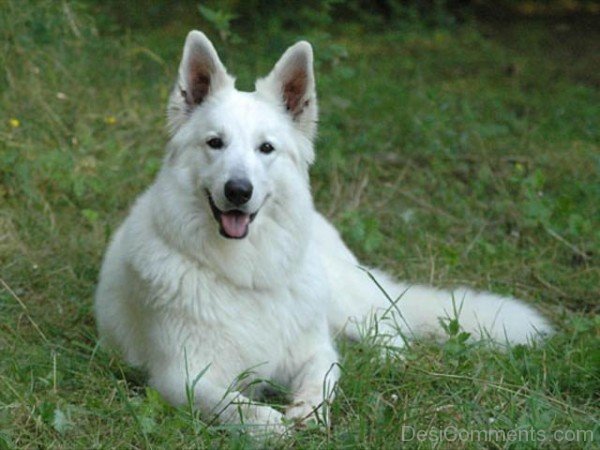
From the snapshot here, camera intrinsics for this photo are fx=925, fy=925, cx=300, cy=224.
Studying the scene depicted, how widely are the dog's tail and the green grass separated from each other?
222 millimetres

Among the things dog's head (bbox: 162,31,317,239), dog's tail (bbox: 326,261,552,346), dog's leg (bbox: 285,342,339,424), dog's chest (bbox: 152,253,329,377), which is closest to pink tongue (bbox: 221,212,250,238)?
dog's head (bbox: 162,31,317,239)

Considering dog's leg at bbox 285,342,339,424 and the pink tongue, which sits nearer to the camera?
dog's leg at bbox 285,342,339,424

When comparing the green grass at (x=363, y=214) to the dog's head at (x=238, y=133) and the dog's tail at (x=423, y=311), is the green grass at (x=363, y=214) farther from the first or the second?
the dog's head at (x=238, y=133)

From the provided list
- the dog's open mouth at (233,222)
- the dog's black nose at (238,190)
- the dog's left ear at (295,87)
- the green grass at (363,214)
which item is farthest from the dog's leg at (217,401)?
the dog's left ear at (295,87)

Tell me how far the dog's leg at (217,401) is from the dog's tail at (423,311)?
933 millimetres

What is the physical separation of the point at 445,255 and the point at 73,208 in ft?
7.79

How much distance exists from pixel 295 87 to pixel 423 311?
4.46 ft

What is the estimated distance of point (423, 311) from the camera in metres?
4.72

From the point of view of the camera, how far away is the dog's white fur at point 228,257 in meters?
3.84

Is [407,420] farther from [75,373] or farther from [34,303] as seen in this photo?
[34,303]

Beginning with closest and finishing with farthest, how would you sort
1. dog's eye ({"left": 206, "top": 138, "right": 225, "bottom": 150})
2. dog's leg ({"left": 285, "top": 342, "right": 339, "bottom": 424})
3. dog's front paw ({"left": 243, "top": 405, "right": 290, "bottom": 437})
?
dog's front paw ({"left": 243, "top": 405, "right": 290, "bottom": 437}) < dog's leg ({"left": 285, "top": 342, "right": 339, "bottom": 424}) < dog's eye ({"left": 206, "top": 138, "right": 225, "bottom": 150})

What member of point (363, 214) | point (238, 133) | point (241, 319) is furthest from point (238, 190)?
point (363, 214)

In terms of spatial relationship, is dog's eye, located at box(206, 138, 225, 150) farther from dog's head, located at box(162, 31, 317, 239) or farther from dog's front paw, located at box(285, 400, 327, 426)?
dog's front paw, located at box(285, 400, 327, 426)

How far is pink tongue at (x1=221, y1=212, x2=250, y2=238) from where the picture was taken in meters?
3.82
